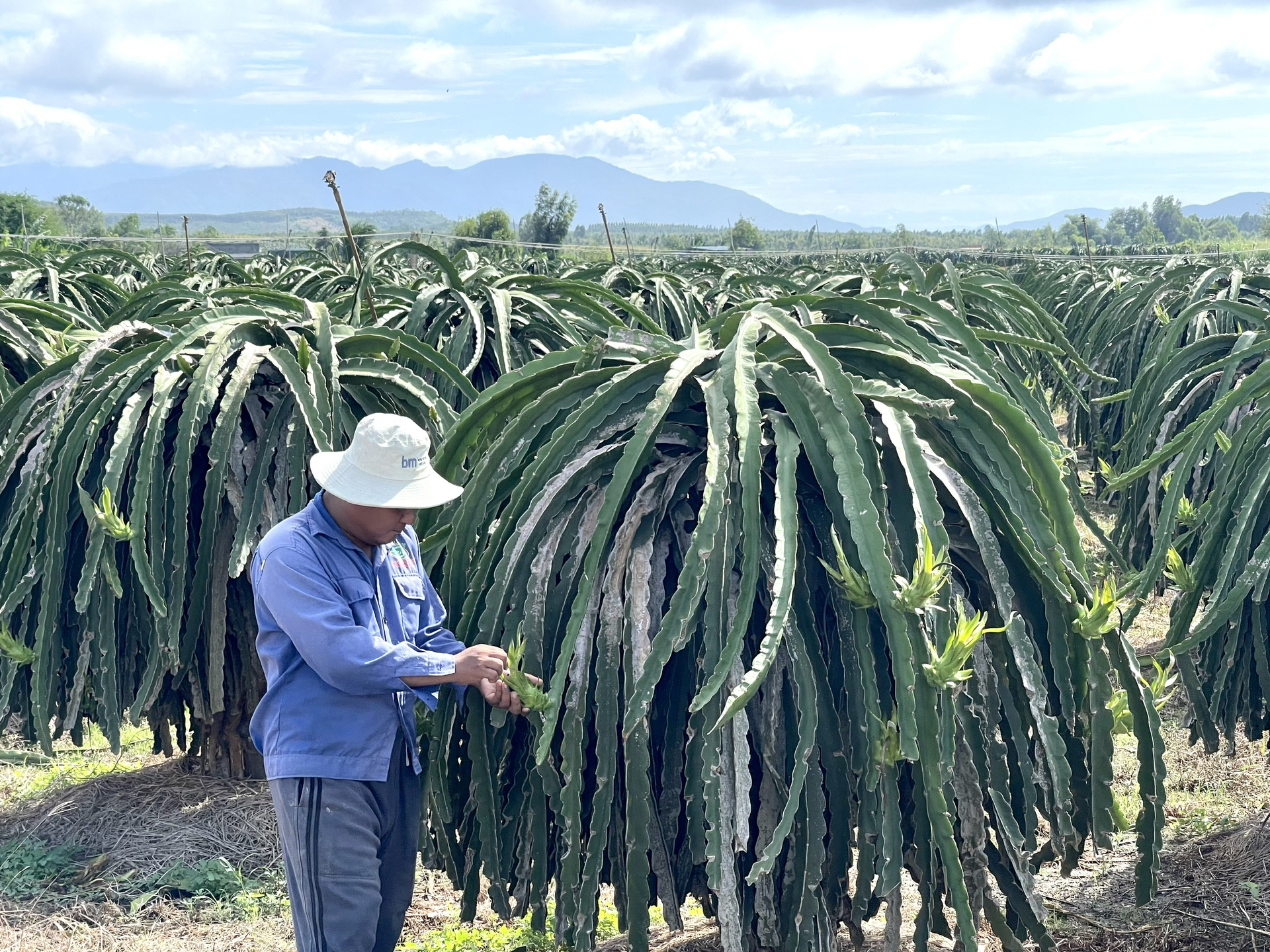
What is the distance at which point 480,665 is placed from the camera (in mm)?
2506

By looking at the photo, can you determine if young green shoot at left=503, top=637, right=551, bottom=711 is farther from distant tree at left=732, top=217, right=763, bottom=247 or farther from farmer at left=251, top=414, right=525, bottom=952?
distant tree at left=732, top=217, right=763, bottom=247

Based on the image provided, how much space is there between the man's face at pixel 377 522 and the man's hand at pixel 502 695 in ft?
1.45

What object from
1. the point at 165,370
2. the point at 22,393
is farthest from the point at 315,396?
the point at 22,393

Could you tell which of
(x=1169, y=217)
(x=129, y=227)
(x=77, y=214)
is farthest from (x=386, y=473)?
(x=1169, y=217)

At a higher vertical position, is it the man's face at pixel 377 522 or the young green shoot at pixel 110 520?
the man's face at pixel 377 522

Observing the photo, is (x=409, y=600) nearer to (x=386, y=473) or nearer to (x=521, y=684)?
(x=386, y=473)

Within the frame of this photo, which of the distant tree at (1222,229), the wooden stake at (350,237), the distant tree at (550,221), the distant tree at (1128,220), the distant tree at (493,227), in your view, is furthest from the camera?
the distant tree at (1128,220)

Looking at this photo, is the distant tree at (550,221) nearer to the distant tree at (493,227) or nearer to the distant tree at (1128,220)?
the distant tree at (493,227)

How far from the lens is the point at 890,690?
2461 mm

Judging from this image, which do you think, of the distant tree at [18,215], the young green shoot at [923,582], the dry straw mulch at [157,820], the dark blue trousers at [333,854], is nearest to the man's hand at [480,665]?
the dark blue trousers at [333,854]

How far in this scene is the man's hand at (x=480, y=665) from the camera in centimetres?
250

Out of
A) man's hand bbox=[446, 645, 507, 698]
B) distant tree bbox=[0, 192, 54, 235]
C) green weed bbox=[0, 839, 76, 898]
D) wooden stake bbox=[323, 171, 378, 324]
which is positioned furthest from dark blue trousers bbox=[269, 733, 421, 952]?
distant tree bbox=[0, 192, 54, 235]

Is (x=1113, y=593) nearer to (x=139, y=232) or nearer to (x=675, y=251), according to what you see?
(x=675, y=251)

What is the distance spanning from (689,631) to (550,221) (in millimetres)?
47494
